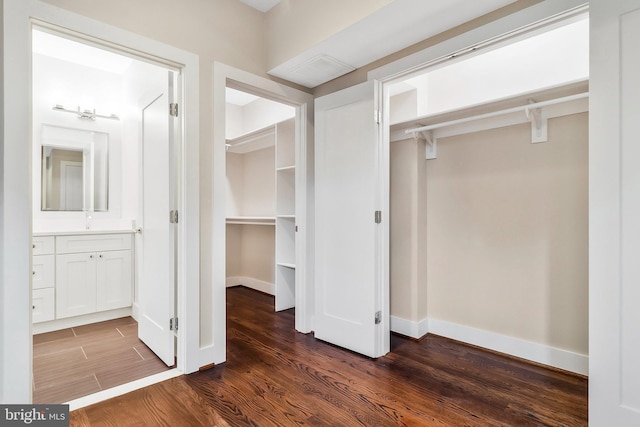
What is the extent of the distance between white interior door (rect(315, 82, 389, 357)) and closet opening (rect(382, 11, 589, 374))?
363 millimetres

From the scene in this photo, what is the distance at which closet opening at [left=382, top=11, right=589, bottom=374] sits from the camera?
2.15 metres

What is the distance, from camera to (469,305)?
266 centimetres

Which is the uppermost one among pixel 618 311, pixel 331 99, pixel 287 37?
pixel 287 37

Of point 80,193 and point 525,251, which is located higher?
point 80,193

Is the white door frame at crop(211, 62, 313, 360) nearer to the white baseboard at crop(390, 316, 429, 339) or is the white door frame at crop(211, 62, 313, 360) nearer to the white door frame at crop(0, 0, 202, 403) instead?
the white baseboard at crop(390, 316, 429, 339)

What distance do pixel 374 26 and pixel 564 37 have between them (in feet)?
4.38

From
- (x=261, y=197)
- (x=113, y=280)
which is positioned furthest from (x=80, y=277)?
(x=261, y=197)

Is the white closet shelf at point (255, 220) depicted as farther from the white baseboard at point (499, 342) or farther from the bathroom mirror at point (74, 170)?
the white baseboard at point (499, 342)

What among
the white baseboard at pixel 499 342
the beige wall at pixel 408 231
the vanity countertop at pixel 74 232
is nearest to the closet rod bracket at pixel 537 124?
the beige wall at pixel 408 231

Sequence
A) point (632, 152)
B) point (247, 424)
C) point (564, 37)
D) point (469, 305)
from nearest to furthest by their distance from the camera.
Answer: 1. point (632, 152)
2. point (247, 424)
3. point (564, 37)
4. point (469, 305)

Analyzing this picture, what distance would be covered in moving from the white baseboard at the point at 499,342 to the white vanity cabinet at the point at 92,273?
9.14 feet

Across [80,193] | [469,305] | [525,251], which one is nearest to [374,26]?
[525,251]

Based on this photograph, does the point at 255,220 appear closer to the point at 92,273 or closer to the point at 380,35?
the point at 92,273

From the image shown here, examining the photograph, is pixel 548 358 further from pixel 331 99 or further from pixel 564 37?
pixel 331 99
